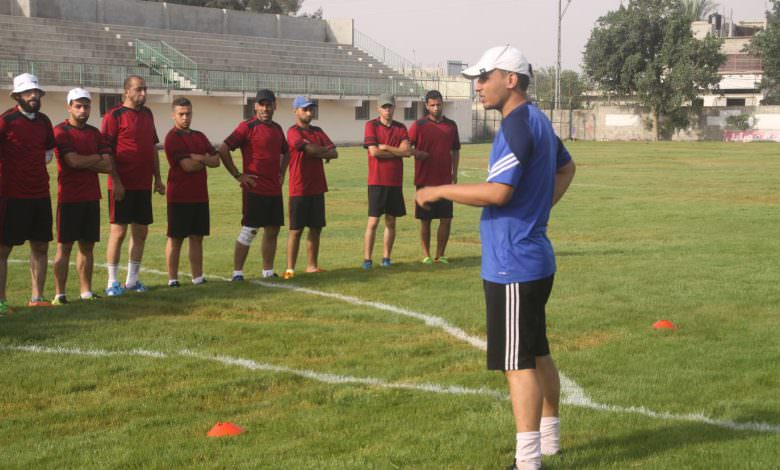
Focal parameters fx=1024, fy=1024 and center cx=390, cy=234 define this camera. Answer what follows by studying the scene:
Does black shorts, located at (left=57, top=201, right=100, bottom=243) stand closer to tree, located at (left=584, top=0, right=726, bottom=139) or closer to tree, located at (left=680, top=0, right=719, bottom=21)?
tree, located at (left=584, top=0, right=726, bottom=139)

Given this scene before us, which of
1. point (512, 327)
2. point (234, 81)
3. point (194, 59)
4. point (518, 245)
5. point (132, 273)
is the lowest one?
point (132, 273)

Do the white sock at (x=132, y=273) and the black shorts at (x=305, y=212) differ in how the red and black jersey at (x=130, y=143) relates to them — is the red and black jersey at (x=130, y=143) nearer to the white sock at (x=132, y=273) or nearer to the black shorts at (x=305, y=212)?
the white sock at (x=132, y=273)

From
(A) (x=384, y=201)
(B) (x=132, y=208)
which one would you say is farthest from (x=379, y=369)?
(A) (x=384, y=201)

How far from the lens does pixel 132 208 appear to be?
10.8 meters

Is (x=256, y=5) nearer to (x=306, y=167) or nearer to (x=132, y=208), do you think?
(x=306, y=167)

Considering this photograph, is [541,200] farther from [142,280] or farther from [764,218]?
[764,218]

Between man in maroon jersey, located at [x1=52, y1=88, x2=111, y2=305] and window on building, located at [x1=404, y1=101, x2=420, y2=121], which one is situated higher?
window on building, located at [x1=404, y1=101, x2=420, y2=121]

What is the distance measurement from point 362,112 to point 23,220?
53.3m

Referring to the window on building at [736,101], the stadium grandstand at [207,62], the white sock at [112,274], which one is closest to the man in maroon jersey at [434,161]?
the white sock at [112,274]

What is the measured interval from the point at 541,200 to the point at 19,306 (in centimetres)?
665

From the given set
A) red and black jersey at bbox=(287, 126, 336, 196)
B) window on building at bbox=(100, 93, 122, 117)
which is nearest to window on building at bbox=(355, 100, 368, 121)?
window on building at bbox=(100, 93, 122, 117)

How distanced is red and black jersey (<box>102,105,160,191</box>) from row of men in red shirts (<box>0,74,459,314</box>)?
1cm

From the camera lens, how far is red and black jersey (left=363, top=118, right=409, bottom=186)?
41.4ft

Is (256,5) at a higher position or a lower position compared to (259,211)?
higher
